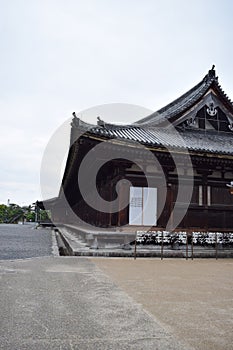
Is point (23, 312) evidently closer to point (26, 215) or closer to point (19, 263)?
point (19, 263)

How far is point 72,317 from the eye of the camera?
12.7 ft

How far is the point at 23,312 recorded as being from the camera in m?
4.02

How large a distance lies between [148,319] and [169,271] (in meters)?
4.18

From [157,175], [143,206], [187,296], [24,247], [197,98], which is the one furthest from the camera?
[197,98]

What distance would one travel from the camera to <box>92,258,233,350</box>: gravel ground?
347cm

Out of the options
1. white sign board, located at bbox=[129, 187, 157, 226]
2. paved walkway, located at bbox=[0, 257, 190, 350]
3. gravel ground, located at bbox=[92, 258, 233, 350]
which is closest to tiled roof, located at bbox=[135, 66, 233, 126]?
white sign board, located at bbox=[129, 187, 157, 226]

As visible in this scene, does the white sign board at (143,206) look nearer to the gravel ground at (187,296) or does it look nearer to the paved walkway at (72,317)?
the gravel ground at (187,296)

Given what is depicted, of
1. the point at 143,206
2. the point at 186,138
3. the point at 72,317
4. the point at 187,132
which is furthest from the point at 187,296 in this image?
the point at 187,132

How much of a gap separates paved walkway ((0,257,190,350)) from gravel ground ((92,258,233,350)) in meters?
0.23

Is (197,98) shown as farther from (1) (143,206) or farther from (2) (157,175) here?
(1) (143,206)

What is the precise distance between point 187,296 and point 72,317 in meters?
2.22

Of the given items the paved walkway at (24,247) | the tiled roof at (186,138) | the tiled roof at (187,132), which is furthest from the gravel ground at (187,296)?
the tiled roof at (187,132)

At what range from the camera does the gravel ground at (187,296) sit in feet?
11.4

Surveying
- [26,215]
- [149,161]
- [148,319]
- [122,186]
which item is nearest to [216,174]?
[149,161]
